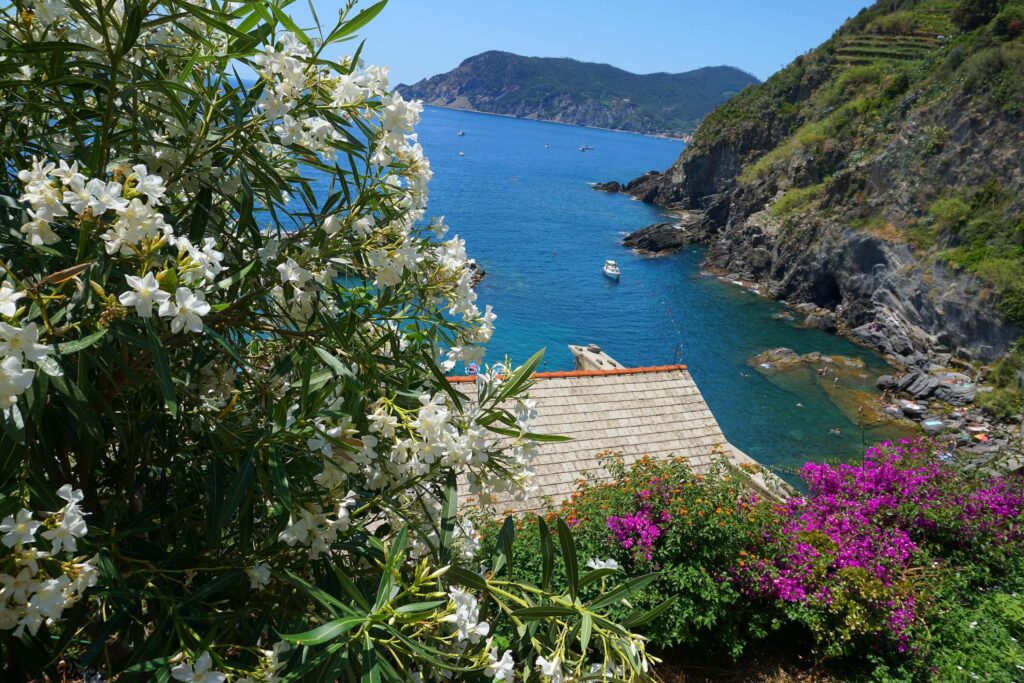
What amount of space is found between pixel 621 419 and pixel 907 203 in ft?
106

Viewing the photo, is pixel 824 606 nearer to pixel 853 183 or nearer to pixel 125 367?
pixel 125 367

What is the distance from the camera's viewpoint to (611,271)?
4538 cm

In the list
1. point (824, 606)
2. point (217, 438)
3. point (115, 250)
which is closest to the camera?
point (115, 250)

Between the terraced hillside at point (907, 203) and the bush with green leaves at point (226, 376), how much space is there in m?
Answer: 31.7

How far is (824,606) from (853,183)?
3988 centimetres

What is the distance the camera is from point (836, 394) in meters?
27.0

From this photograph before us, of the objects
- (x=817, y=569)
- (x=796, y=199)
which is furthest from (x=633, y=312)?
(x=817, y=569)

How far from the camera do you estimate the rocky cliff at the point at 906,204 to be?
30.5 m

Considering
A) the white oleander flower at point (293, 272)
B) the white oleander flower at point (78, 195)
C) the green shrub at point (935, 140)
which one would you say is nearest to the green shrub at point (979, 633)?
→ the white oleander flower at point (293, 272)

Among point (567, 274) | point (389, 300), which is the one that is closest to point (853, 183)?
point (567, 274)

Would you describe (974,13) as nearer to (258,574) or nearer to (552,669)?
(552,669)

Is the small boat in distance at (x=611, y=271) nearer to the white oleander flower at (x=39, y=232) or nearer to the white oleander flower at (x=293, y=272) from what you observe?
the white oleander flower at (x=293, y=272)

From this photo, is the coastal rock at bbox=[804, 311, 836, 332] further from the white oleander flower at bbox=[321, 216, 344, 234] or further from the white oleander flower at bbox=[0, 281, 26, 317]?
the white oleander flower at bbox=[0, 281, 26, 317]

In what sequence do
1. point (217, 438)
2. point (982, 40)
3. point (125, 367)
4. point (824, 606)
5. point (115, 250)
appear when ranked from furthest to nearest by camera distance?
1. point (982, 40)
2. point (824, 606)
3. point (217, 438)
4. point (125, 367)
5. point (115, 250)
